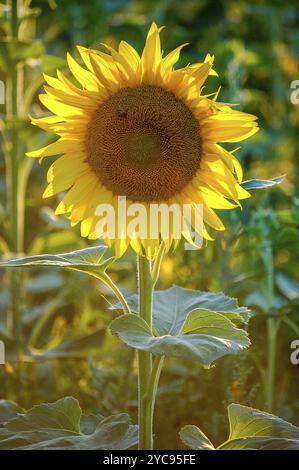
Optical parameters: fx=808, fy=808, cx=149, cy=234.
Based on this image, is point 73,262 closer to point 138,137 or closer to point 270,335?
point 138,137

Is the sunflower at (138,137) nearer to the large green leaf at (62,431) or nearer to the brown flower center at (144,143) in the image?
the brown flower center at (144,143)

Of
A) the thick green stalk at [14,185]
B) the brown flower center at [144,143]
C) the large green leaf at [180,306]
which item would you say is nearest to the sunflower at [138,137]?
the brown flower center at [144,143]

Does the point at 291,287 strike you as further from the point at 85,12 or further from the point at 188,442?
the point at 85,12

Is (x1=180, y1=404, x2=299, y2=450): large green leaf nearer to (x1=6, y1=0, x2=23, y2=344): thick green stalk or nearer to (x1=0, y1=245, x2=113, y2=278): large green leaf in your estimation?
(x1=0, y1=245, x2=113, y2=278): large green leaf

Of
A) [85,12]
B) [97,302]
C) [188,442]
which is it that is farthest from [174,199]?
[85,12]

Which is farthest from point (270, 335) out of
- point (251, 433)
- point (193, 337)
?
point (193, 337)
